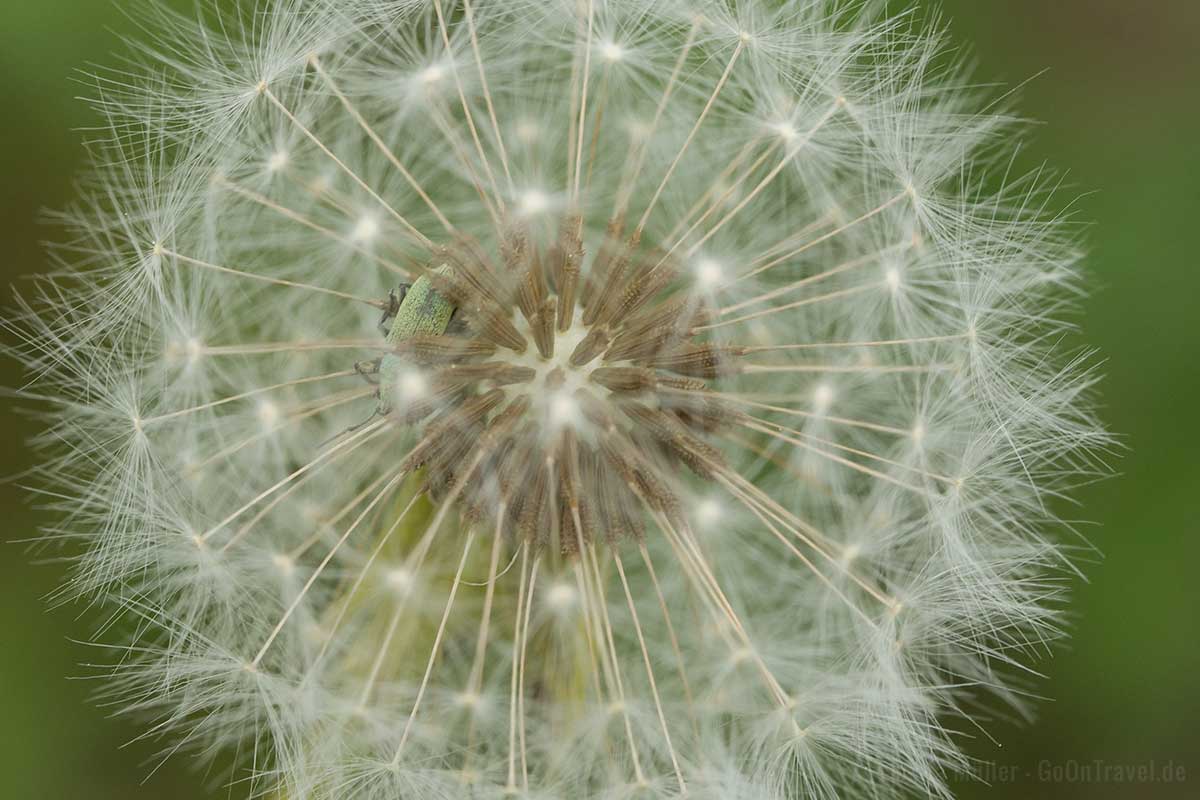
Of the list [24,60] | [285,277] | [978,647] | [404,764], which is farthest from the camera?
[24,60]

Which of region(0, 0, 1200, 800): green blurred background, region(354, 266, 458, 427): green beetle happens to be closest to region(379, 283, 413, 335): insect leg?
region(354, 266, 458, 427): green beetle

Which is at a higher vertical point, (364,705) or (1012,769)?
(1012,769)

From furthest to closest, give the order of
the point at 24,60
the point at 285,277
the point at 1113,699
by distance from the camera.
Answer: the point at 1113,699 < the point at 24,60 < the point at 285,277

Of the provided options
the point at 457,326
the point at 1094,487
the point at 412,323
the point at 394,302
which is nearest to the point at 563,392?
the point at 457,326

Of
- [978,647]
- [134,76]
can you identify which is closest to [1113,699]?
[978,647]

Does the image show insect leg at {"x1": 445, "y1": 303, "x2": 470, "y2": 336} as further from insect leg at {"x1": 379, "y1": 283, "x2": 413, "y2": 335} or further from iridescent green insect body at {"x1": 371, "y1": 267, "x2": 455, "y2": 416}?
insect leg at {"x1": 379, "y1": 283, "x2": 413, "y2": 335}

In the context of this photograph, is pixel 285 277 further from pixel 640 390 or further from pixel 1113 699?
pixel 1113 699
